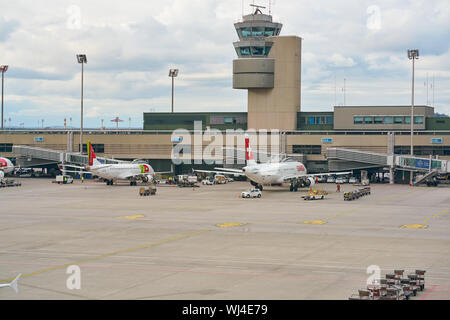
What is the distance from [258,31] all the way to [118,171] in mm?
46596

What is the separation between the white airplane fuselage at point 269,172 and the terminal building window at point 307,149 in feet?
93.1

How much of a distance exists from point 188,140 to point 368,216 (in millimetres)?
80209

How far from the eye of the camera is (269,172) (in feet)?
335

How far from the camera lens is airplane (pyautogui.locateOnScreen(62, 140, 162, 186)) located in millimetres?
117481

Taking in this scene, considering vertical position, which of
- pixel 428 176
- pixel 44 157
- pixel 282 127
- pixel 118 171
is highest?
pixel 282 127

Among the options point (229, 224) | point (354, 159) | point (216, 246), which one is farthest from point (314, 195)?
point (354, 159)

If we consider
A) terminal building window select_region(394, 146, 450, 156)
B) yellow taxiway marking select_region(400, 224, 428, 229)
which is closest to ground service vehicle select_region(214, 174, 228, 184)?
terminal building window select_region(394, 146, 450, 156)

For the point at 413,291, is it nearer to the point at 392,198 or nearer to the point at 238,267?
the point at 238,267

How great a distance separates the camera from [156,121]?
16550 centimetres

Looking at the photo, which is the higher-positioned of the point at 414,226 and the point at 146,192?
the point at 146,192

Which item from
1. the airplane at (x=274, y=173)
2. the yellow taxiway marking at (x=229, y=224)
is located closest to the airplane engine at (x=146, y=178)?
the airplane at (x=274, y=173)

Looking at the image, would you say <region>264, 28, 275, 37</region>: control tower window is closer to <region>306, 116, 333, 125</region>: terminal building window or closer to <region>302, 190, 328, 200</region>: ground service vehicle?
<region>306, 116, 333, 125</region>: terminal building window

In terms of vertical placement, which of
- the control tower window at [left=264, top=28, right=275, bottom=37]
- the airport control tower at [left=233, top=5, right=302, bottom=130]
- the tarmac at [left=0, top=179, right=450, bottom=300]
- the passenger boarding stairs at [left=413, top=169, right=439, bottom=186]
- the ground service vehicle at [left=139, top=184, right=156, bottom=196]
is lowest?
the tarmac at [left=0, top=179, right=450, bottom=300]

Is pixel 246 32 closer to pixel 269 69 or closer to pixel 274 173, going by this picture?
pixel 269 69
